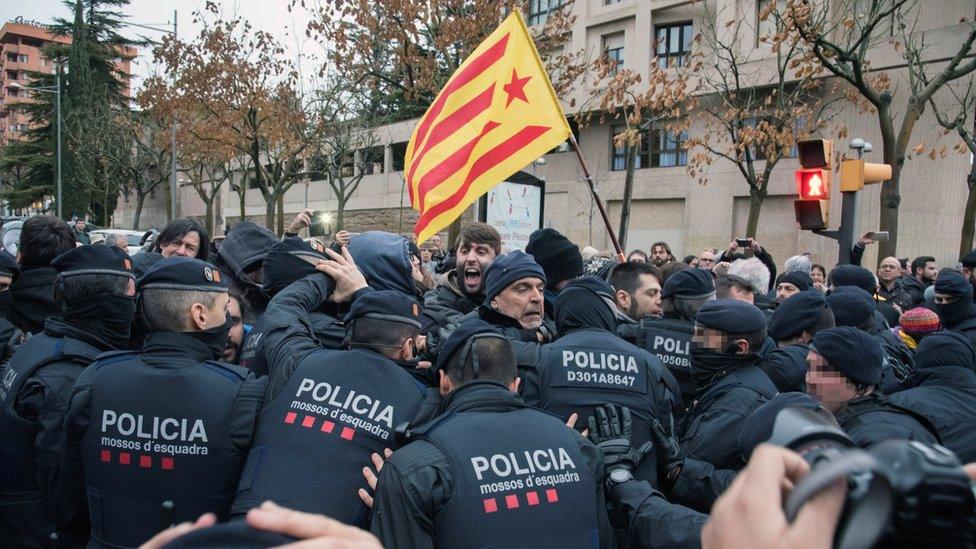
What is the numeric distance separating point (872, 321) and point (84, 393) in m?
4.92

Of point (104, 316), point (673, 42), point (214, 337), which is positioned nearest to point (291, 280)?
point (104, 316)

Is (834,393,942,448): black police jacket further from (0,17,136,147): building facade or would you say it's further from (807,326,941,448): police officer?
(0,17,136,147): building facade

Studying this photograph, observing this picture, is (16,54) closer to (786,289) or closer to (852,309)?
(786,289)

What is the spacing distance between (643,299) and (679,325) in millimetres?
942

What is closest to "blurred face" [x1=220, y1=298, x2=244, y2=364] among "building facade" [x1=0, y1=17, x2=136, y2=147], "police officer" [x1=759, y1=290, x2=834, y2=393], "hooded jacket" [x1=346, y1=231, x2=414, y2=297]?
"hooded jacket" [x1=346, y1=231, x2=414, y2=297]

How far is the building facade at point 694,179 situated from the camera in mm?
21609

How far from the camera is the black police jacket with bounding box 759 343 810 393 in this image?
394cm

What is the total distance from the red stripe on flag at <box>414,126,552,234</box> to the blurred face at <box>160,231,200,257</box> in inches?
61.4

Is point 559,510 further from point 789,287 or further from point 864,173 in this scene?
point 864,173

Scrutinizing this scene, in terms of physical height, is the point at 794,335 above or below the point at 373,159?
below

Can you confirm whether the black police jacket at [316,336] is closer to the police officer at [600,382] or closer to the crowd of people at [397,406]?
the crowd of people at [397,406]

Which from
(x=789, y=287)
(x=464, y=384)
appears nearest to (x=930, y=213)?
(x=789, y=287)

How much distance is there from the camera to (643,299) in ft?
17.0

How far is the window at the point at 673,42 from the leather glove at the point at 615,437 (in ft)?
83.4
